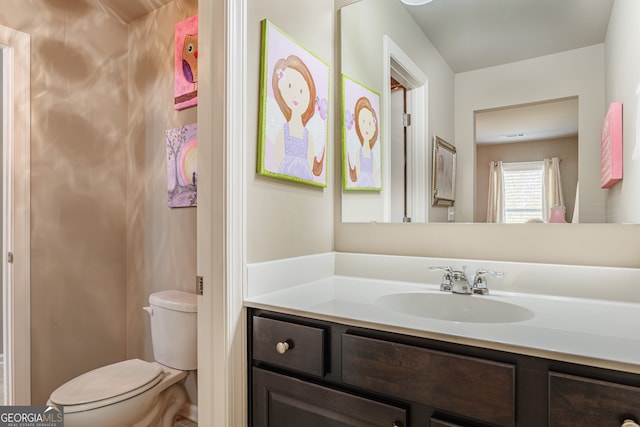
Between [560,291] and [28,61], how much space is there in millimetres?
2623

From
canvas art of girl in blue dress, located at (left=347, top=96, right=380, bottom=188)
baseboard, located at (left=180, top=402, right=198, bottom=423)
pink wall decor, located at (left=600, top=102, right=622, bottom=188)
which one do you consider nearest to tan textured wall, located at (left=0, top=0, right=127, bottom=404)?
baseboard, located at (left=180, top=402, right=198, bottom=423)

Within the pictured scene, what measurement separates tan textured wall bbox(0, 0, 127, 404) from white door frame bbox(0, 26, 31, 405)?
3cm

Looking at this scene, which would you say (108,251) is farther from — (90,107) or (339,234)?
(339,234)

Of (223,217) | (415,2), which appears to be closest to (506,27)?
(415,2)

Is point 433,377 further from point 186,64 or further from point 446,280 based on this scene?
point 186,64

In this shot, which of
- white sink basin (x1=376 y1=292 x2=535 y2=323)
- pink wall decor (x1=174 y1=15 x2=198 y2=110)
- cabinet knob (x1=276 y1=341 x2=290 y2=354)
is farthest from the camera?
pink wall decor (x1=174 y1=15 x2=198 y2=110)

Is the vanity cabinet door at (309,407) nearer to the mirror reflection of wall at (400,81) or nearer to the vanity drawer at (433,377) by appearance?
the vanity drawer at (433,377)

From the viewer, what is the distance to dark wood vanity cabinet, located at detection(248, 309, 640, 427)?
2.36ft

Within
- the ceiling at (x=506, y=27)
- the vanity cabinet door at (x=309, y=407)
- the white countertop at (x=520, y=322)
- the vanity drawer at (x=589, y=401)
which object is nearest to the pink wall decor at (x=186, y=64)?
the ceiling at (x=506, y=27)

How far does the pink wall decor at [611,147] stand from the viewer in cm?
117

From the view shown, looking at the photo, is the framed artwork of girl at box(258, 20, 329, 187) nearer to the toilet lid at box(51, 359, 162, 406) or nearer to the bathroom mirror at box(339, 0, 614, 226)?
the bathroom mirror at box(339, 0, 614, 226)

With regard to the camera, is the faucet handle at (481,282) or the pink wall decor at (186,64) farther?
the pink wall decor at (186,64)

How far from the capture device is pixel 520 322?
3.18ft

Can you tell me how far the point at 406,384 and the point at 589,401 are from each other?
1.21ft
